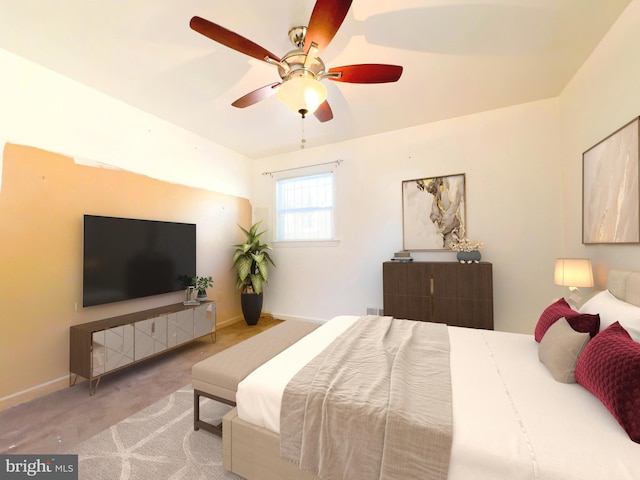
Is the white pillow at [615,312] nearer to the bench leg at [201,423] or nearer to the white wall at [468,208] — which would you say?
the white wall at [468,208]

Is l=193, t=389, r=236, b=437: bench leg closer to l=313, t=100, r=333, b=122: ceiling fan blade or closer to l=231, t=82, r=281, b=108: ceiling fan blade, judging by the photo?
l=231, t=82, r=281, b=108: ceiling fan blade

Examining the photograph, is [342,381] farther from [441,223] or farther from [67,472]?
[441,223]

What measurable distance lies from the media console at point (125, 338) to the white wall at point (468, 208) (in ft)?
5.91

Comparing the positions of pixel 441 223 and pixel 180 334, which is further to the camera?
pixel 441 223

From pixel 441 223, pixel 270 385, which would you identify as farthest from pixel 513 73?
pixel 270 385

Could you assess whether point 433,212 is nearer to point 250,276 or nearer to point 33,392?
point 250,276

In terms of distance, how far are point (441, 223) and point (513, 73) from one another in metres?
1.67

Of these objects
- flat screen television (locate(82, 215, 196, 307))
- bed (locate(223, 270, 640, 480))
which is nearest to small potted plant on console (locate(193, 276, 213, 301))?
flat screen television (locate(82, 215, 196, 307))

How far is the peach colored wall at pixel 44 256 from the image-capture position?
2107 mm

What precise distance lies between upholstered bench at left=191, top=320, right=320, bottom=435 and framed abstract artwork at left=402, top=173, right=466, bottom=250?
7.60 feet

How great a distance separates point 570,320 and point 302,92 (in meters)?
2.08

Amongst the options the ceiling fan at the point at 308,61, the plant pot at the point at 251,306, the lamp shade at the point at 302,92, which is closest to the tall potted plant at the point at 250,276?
the plant pot at the point at 251,306

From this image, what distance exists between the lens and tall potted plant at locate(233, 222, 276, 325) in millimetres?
4105

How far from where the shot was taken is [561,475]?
0.80 metres
